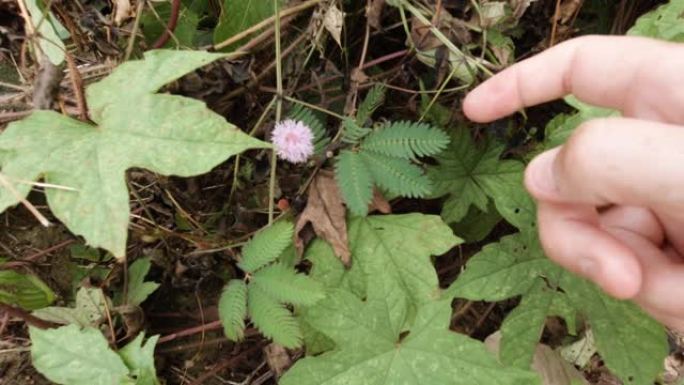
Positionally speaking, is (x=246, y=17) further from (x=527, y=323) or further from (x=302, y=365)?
(x=527, y=323)

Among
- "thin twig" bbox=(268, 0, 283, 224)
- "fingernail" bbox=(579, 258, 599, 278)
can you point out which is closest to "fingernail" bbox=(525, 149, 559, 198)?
"fingernail" bbox=(579, 258, 599, 278)

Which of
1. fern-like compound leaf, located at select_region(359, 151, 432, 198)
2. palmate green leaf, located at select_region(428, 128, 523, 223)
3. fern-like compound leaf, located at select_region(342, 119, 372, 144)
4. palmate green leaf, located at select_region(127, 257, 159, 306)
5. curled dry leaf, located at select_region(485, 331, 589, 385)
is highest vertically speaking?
fern-like compound leaf, located at select_region(342, 119, 372, 144)

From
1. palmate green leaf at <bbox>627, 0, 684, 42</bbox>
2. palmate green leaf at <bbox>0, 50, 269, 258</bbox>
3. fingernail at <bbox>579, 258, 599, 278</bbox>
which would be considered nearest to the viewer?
fingernail at <bbox>579, 258, 599, 278</bbox>

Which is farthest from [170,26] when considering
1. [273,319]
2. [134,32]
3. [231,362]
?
[231,362]

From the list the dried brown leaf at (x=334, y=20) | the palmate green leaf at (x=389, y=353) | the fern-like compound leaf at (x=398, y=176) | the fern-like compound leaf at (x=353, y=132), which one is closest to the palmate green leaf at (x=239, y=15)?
the dried brown leaf at (x=334, y=20)

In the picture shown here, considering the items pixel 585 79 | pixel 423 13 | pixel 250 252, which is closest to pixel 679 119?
pixel 585 79

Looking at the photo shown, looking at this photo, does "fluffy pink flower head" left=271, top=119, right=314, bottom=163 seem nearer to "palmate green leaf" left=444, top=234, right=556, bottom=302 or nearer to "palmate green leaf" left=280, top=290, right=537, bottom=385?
"palmate green leaf" left=280, top=290, right=537, bottom=385
